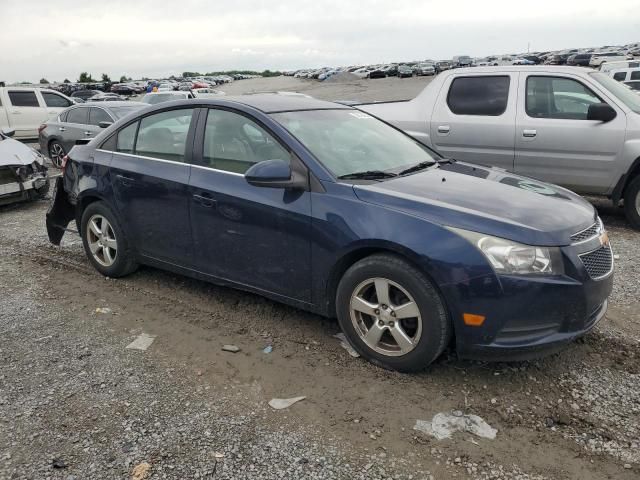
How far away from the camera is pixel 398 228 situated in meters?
3.19

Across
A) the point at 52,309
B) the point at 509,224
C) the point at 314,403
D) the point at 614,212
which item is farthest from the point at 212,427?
the point at 614,212

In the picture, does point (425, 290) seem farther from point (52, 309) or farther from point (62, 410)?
point (52, 309)

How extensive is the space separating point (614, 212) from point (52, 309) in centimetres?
673

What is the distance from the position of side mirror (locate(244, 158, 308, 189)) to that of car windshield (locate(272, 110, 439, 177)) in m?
0.21

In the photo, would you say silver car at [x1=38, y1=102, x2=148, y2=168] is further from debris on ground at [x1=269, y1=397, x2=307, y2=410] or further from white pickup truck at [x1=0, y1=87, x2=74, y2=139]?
debris on ground at [x1=269, y1=397, x2=307, y2=410]

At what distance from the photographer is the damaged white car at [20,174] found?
8.02 meters

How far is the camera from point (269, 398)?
3.20 meters

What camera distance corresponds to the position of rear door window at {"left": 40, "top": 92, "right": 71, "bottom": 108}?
17109mm

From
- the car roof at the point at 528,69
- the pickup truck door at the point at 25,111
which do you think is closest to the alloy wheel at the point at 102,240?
the car roof at the point at 528,69

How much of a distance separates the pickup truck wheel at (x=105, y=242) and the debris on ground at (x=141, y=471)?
99.9 inches

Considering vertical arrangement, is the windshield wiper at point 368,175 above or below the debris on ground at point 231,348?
above

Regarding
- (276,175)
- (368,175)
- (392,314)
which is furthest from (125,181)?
(392,314)

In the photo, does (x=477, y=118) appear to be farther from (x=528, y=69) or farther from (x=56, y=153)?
(x=56, y=153)

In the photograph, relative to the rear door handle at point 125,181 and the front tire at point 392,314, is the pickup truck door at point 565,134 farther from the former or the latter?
the rear door handle at point 125,181
